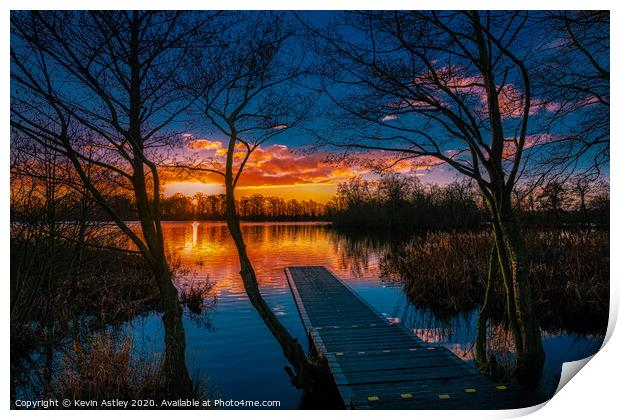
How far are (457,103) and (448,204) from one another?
13.5 meters

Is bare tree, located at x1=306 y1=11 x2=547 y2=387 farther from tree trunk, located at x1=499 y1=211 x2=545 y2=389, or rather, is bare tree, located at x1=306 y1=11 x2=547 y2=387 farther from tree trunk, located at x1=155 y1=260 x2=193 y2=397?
tree trunk, located at x1=155 y1=260 x2=193 y2=397

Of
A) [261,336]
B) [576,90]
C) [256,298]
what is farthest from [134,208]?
[576,90]

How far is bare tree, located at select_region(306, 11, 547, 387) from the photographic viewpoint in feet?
13.6

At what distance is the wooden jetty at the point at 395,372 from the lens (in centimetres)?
383

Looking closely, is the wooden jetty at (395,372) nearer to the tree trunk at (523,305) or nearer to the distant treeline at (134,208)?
the tree trunk at (523,305)

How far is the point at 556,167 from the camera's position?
5.08 meters

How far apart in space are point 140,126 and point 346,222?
25818 millimetres

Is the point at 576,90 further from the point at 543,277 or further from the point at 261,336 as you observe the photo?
the point at 261,336

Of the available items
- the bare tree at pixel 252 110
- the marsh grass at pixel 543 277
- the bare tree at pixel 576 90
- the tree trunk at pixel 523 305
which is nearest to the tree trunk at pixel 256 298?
the bare tree at pixel 252 110

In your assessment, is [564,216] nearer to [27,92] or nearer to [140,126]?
[140,126]

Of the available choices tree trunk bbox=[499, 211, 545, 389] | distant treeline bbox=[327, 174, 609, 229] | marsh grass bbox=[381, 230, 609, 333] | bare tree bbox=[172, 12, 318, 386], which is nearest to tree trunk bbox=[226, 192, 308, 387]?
bare tree bbox=[172, 12, 318, 386]

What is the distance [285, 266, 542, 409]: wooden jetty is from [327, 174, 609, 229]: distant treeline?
1947mm
